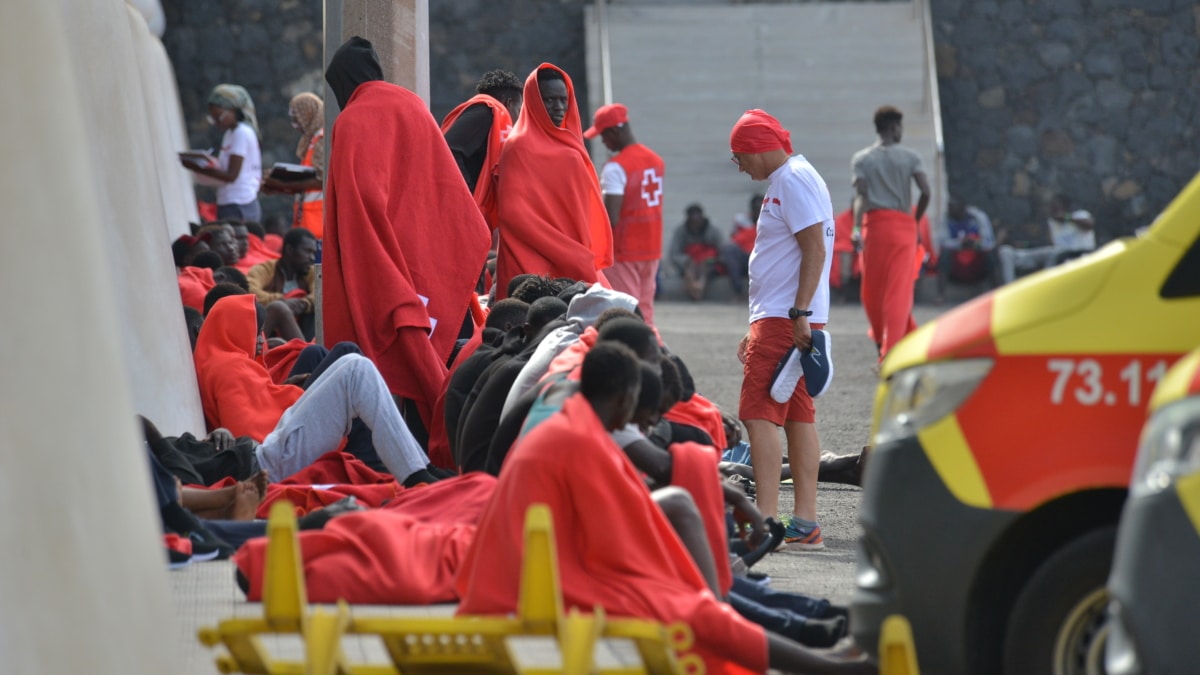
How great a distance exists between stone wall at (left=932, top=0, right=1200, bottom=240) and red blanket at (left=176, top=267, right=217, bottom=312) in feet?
49.8

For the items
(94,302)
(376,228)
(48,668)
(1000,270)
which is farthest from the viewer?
(1000,270)

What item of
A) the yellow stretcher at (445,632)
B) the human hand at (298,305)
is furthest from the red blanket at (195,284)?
the yellow stretcher at (445,632)

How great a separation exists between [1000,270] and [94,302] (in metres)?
19.7

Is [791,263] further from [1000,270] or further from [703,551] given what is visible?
[1000,270]

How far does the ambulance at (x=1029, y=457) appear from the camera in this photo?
155 inches

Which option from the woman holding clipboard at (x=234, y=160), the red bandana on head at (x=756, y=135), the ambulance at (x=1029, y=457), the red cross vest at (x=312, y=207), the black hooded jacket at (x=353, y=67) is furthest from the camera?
the woman holding clipboard at (x=234, y=160)

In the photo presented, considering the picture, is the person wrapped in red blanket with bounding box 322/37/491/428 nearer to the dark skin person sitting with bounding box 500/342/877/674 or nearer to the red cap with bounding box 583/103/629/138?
the dark skin person sitting with bounding box 500/342/877/674

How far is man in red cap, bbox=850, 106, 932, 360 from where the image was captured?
12.2 m

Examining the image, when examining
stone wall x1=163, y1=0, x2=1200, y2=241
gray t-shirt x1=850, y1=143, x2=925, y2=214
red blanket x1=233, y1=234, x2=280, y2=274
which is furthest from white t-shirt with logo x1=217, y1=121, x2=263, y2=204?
stone wall x1=163, y1=0, x2=1200, y2=241

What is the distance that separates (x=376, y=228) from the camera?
8016mm

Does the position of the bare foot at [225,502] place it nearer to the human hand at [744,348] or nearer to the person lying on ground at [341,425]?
the person lying on ground at [341,425]

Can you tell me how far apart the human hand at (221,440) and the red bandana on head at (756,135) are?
222 centimetres

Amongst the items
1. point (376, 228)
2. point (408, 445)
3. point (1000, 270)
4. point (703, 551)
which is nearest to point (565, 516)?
point (703, 551)

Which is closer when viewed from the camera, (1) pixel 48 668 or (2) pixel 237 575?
(1) pixel 48 668
